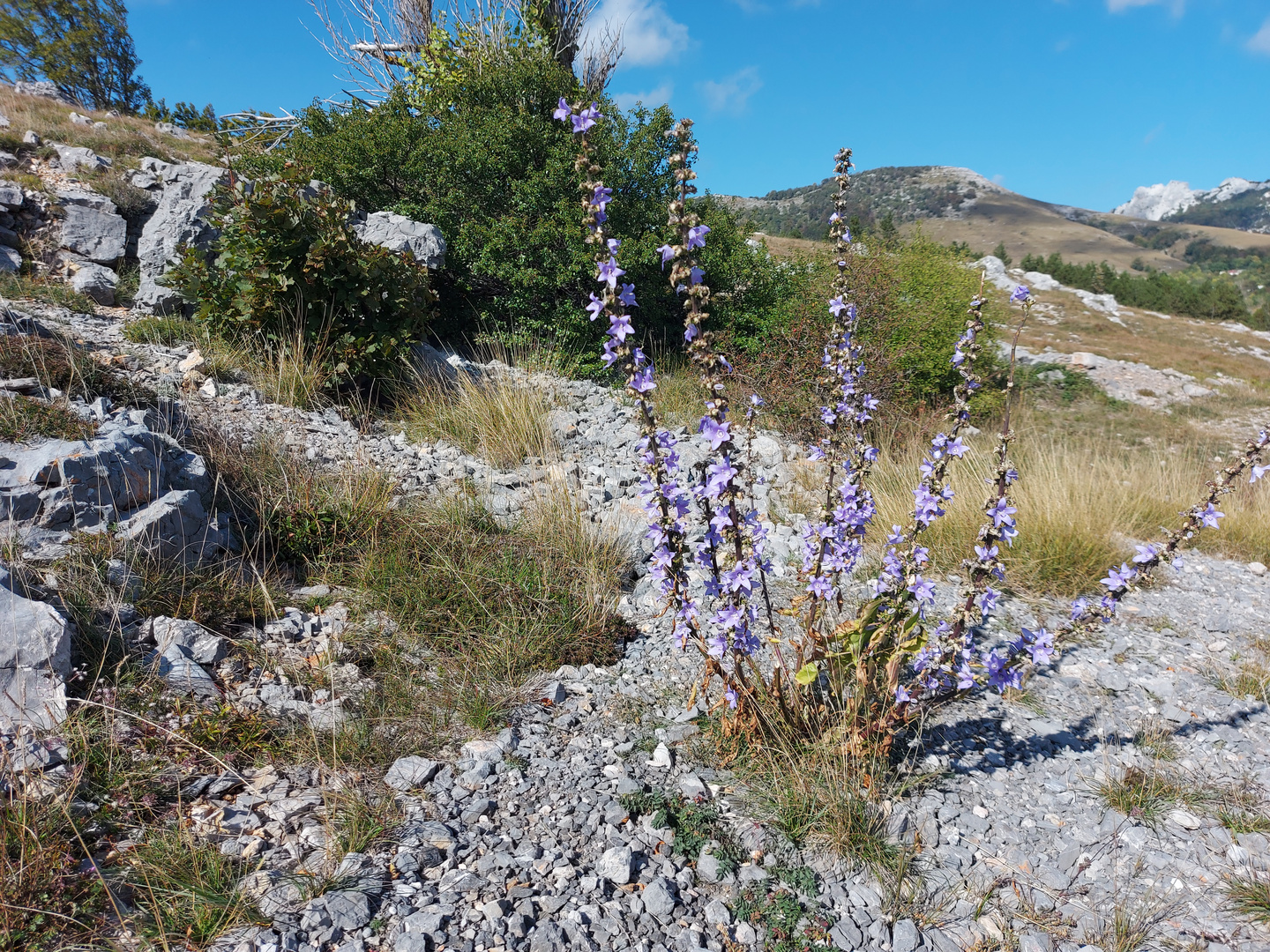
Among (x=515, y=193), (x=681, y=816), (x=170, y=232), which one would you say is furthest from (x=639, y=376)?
(x=170, y=232)

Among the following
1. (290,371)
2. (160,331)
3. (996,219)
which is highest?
(996,219)

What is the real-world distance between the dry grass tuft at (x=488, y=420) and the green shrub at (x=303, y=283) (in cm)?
64

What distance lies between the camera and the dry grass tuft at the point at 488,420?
236 inches

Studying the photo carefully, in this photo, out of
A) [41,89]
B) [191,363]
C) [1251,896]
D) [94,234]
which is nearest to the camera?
[1251,896]

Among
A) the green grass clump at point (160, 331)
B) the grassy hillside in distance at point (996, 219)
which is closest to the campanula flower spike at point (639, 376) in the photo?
the green grass clump at point (160, 331)

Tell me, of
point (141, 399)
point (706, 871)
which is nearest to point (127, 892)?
point (706, 871)

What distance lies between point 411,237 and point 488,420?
303cm

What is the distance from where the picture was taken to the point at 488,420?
6199 mm

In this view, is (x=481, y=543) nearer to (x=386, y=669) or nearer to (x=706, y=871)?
(x=386, y=669)

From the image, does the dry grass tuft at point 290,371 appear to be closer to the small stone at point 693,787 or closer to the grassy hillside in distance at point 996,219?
the small stone at point 693,787

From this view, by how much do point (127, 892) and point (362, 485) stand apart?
2.91 metres

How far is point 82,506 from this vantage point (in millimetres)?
3408

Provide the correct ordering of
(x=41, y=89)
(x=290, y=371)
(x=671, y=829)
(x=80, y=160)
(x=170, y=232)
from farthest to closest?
(x=41, y=89), (x=80, y=160), (x=170, y=232), (x=290, y=371), (x=671, y=829)

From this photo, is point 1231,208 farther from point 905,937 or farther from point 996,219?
point 905,937
